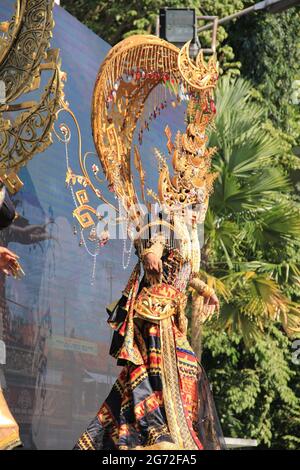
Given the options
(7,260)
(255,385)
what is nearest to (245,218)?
(255,385)

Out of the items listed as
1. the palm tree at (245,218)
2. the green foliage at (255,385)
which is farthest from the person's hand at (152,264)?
the green foliage at (255,385)

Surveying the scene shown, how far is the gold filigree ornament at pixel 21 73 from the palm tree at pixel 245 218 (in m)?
5.13

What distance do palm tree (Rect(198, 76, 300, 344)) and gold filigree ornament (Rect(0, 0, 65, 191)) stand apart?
5.13 metres

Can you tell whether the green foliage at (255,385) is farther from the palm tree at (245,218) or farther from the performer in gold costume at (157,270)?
the performer in gold costume at (157,270)

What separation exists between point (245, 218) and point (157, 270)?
198 inches

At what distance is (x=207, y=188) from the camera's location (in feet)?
26.1

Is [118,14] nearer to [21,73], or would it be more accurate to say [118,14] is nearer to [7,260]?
[21,73]

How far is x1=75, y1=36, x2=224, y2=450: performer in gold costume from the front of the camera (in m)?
7.21

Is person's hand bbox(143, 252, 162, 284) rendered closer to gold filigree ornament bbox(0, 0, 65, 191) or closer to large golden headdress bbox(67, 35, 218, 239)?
large golden headdress bbox(67, 35, 218, 239)

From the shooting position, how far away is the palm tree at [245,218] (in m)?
11.8

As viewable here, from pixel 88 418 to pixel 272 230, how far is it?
160 inches

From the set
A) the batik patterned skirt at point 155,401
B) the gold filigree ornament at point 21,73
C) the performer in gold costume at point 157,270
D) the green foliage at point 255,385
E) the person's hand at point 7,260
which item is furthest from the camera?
the green foliage at point 255,385
